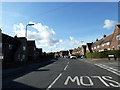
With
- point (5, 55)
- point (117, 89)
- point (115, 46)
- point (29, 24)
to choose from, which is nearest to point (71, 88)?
point (117, 89)

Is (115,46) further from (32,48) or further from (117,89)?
(117,89)

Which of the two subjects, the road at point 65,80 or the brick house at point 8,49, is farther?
the brick house at point 8,49

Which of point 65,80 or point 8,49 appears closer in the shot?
point 65,80

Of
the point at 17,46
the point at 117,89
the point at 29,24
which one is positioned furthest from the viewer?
the point at 17,46

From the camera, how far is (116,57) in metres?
35.6

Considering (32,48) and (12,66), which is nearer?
(12,66)

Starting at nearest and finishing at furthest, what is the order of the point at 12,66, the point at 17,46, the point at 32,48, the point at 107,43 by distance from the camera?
1. the point at 12,66
2. the point at 17,46
3. the point at 107,43
4. the point at 32,48

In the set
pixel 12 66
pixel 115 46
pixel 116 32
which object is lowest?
pixel 12 66

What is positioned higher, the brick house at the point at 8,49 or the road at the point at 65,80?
the brick house at the point at 8,49

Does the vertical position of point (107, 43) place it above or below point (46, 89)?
above

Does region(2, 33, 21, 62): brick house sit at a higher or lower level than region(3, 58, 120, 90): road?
higher

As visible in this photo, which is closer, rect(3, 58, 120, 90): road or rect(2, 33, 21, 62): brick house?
rect(3, 58, 120, 90): road

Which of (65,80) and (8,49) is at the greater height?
(8,49)

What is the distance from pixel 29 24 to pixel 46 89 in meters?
14.5
